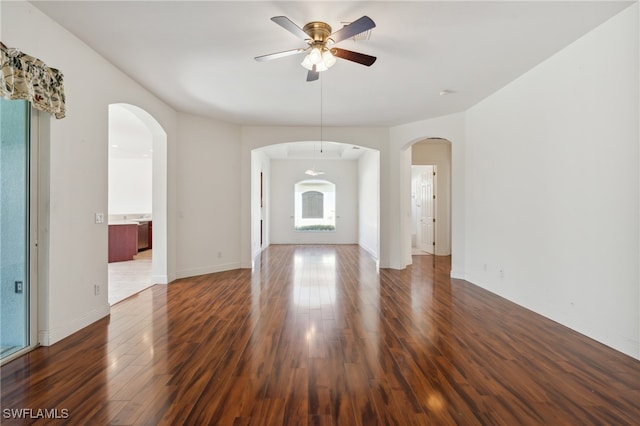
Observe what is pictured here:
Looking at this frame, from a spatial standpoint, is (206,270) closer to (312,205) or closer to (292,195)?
(292,195)

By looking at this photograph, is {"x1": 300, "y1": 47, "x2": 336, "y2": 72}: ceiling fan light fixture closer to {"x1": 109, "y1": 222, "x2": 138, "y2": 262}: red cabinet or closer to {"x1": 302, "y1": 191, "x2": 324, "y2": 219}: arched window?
{"x1": 109, "y1": 222, "x2": 138, "y2": 262}: red cabinet

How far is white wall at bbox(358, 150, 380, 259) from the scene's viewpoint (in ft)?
26.5

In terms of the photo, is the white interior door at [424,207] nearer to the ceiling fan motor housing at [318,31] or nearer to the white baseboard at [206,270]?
the white baseboard at [206,270]

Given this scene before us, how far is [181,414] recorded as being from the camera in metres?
1.88

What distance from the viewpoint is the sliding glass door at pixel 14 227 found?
267 cm

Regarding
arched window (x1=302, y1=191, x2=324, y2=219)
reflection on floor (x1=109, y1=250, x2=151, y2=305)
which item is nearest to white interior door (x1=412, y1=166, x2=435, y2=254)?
arched window (x1=302, y1=191, x2=324, y2=219)

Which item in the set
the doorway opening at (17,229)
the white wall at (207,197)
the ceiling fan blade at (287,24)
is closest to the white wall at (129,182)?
the white wall at (207,197)

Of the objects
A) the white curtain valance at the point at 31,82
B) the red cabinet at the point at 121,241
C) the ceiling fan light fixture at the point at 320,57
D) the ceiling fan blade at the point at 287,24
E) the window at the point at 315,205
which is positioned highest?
the ceiling fan blade at the point at 287,24

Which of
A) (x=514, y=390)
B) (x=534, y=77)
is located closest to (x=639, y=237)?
(x=514, y=390)

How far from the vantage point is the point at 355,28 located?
238 centimetres

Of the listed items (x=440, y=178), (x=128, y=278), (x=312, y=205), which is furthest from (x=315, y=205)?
(x=128, y=278)

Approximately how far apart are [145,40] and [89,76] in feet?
2.68

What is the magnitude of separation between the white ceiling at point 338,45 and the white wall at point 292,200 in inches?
218

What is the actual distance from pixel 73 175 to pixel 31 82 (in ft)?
3.15
